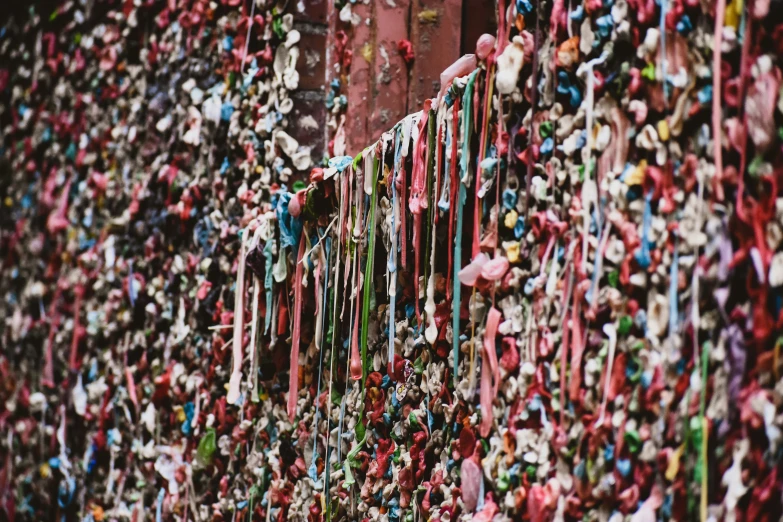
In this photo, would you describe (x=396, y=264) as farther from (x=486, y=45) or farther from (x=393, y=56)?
(x=393, y=56)

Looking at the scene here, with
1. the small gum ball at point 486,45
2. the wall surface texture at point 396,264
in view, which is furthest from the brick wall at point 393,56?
the small gum ball at point 486,45

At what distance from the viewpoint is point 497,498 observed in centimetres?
145

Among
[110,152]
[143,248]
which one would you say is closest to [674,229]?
[143,248]

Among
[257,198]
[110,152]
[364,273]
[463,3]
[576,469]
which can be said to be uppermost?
[463,3]

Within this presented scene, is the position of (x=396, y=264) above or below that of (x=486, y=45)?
below

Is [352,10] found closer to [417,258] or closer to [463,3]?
[463,3]

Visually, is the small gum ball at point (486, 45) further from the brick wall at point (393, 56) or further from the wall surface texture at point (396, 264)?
the brick wall at point (393, 56)

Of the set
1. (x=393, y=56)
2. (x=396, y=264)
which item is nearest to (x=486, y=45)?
(x=396, y=264)

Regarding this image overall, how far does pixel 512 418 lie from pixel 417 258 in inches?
13.3

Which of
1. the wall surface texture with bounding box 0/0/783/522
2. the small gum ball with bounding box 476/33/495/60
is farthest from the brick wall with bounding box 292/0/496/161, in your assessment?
the small gum ball with bounding box 476/33/495/60

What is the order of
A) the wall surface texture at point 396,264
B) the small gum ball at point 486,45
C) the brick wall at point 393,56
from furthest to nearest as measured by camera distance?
the brick wall at point 393,56
the small gum ball at point 486,45
the wall surface texture at point 396,264

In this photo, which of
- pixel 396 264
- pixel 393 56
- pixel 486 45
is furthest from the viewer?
pixel 393 56

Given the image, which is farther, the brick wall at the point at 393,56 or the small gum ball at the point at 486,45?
the brick wall at the point at 393,56

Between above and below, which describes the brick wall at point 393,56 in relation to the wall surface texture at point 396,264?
above
